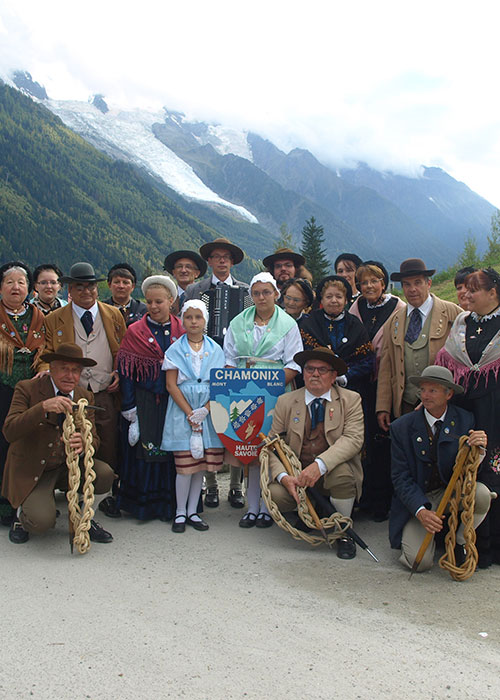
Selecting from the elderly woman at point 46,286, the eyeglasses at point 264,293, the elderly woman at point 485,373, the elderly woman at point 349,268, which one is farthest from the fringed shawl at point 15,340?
the elderly woman at point 485,373

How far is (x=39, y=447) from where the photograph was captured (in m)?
4.74

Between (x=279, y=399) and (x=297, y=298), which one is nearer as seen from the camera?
(x=279, y=399)

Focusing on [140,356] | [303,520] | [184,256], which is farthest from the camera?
[184,256]

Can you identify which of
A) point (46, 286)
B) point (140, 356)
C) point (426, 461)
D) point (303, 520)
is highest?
point (46, 286)

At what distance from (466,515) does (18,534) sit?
3.57m

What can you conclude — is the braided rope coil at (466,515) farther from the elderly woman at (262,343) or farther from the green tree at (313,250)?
the green tree at (313,250)

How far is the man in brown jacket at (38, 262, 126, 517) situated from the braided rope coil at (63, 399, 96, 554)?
78cm

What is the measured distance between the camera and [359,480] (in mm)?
4840

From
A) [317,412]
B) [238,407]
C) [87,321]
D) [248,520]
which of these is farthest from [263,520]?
[87,321]

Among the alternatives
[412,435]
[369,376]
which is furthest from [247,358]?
[412,435]

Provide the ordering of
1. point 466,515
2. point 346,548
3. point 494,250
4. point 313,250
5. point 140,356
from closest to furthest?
point 466,515 < point 346,548 < point 140,356 < point 494,250 < point 313,250

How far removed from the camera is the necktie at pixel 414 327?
5129 mm

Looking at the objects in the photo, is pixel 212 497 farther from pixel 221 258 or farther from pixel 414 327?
pixel 414 327

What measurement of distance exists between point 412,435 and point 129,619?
244cm
